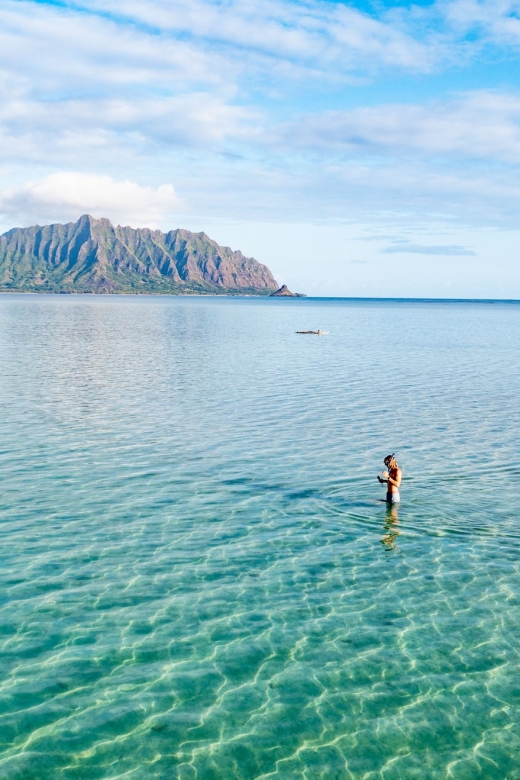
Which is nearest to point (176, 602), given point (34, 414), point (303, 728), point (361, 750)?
point (303, 728)

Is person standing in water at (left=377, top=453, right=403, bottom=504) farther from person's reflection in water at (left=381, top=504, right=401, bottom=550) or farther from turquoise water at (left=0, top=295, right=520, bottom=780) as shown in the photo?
turquoise water at (left=0, top=295, right=520, bottom=780)

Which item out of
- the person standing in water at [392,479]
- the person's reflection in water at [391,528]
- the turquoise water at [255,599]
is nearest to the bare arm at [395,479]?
the person standing in water at [392,479]

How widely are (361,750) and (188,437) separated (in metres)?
27.3

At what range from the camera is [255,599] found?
2009 centimetres

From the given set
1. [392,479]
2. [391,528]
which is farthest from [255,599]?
[392,479]

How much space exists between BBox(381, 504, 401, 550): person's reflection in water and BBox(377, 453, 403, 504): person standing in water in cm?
34

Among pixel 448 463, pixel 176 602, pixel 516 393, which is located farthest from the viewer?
pixel 516 393

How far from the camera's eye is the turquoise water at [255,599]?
14.2 m

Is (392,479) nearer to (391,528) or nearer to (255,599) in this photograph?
(391,528)

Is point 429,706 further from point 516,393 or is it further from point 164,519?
point 516,393

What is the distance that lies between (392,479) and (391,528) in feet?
8.22

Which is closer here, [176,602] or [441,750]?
[441,750]

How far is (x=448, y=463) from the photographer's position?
35.6 metres

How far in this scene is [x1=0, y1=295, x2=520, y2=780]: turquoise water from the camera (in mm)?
14234
